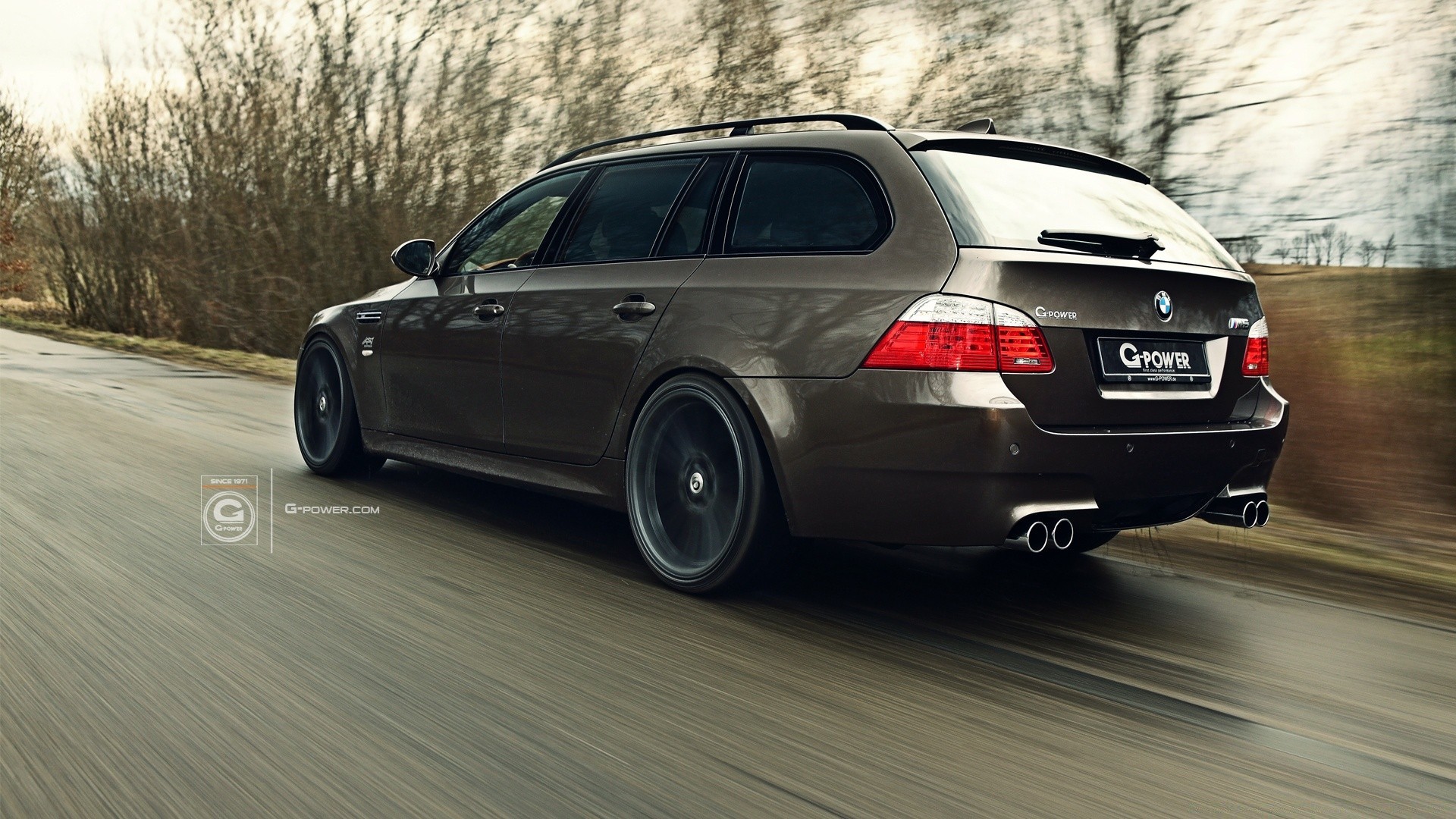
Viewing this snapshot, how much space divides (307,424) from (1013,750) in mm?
5226

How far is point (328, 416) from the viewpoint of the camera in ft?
22.8

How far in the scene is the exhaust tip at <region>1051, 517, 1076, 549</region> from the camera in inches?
149

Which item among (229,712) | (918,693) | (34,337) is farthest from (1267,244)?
(34,337)

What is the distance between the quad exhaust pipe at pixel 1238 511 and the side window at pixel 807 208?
1523 mm

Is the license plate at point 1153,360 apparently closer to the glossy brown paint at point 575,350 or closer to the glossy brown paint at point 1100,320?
the glossy brown paint at point 1100,320

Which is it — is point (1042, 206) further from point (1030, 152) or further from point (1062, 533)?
point (1062, 533)

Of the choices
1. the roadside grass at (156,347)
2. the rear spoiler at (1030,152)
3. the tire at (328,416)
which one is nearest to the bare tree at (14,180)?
the roadside grass at (156,347)

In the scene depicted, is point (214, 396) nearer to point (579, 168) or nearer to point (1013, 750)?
point (579, 168)

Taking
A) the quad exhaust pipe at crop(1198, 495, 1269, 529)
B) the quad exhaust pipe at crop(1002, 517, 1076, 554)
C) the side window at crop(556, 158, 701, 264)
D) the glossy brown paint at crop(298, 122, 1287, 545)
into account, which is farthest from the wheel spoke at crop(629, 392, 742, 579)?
the quad exhaust pipe at crop(1198, 495, 1269, 529)

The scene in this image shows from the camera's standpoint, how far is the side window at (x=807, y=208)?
4164mm

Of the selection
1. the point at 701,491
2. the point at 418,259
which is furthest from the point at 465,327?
the point at 701,491

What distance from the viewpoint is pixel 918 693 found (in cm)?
346

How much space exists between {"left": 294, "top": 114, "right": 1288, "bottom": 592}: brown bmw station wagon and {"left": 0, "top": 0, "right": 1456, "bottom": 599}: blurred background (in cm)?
162

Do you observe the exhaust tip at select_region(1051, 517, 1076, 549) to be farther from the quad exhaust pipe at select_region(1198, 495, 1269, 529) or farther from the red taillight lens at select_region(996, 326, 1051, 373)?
the quad exhaust pipe at select_region(1198, 495, 1269, 529)
